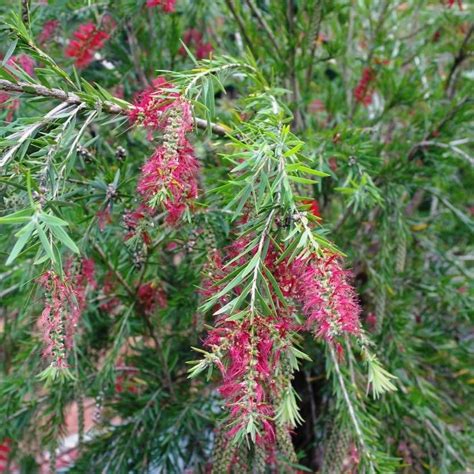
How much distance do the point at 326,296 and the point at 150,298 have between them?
2.20 ft

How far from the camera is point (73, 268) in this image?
833 millimetres

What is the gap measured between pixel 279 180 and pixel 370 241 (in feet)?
3.02

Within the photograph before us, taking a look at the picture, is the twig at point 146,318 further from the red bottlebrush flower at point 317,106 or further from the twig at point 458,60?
the twig at point 458,60

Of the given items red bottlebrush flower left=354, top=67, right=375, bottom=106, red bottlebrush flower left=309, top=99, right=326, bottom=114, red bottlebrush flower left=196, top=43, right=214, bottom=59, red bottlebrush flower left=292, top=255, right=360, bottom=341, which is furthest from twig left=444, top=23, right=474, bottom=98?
red bottlebrush flower left=292, top=255, right=360, bottom=341

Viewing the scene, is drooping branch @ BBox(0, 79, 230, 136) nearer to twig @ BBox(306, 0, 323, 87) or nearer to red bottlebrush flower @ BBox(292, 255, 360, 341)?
red bottlebrush flower @ BBox(292, 255, 360, 341)

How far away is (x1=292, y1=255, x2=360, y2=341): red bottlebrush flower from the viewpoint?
2.09 ft

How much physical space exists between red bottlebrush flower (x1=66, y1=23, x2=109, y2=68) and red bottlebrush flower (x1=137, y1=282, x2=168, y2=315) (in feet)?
1.62

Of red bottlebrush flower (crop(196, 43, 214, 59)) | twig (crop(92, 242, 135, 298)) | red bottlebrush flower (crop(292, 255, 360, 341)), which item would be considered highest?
red bottlebrush flower (crop(292, 255, 360, 341))

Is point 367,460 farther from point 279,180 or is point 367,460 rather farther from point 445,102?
point 445,102

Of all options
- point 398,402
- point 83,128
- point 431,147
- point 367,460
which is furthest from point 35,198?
point 431,147

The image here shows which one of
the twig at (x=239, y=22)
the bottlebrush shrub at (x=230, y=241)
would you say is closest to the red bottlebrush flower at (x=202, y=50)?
the bottlebrush shrub at (x=230, y=241)

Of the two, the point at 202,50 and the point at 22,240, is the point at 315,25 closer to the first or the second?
the point at 202,50

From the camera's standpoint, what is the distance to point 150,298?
1255 mm

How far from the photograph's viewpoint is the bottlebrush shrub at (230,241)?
69 centimetres
